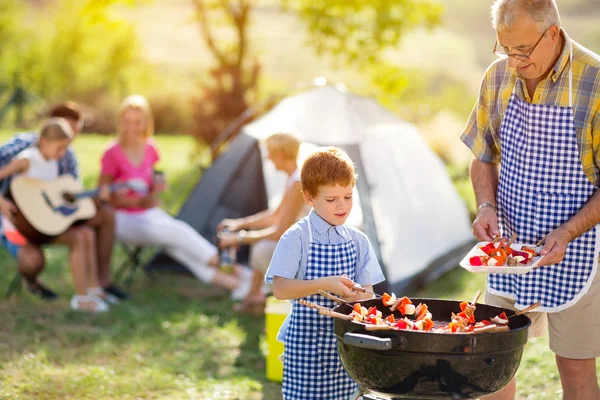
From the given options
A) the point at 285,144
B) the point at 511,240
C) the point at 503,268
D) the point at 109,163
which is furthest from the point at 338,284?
the point at 109,163

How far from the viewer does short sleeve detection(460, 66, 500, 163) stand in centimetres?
324

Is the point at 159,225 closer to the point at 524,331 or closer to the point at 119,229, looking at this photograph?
the point at 119,229

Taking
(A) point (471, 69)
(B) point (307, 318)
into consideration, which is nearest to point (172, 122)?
(A) point (471, 69)

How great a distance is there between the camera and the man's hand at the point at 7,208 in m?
5.69

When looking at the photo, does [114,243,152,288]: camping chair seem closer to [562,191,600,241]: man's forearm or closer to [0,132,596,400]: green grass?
[0,132,596,400]: green grass

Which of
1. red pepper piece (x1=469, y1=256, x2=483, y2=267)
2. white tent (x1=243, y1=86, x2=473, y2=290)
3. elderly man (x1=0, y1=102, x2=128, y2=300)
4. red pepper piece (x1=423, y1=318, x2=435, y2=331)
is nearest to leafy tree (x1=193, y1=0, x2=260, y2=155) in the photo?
white tent (x1=243, y1=86, x2=473, y2=290)

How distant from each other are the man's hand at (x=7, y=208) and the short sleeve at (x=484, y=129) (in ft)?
11.7

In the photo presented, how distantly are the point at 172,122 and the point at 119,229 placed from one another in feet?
42.4

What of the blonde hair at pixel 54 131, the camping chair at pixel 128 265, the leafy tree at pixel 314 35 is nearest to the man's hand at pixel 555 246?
the blonde hair at pixel 54 131

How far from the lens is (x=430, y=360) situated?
8.11 ft

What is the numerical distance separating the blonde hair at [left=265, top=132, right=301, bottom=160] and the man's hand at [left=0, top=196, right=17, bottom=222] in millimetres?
1984

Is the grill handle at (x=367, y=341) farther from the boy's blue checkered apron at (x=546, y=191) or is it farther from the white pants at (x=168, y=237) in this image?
the white pants at (x=168, y=237)

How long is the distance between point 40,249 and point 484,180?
3.79 meters

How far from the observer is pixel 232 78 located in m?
12.2
